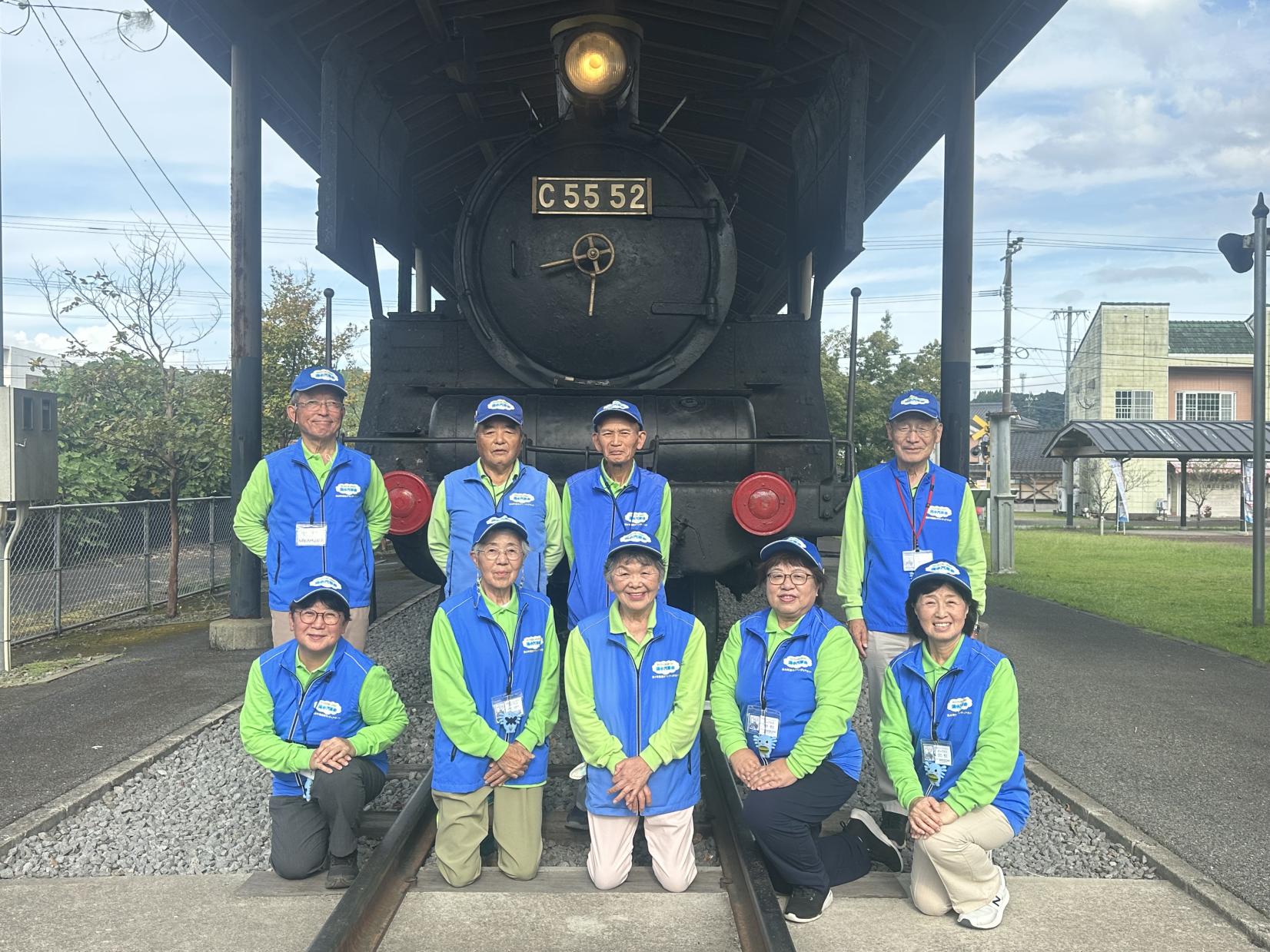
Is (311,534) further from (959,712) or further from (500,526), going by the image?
(959,712)

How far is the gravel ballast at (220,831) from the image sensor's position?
11.8 ft

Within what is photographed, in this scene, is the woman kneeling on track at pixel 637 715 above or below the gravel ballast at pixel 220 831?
above

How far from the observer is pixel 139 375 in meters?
10.2

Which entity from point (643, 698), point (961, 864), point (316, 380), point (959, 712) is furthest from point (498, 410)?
point (961, 864)

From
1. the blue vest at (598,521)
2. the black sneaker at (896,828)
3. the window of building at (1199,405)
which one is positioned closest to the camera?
the black sneaker at (896,828)

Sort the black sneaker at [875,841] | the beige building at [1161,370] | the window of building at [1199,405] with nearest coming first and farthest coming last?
the black sneaker at [875,841] → the beige building at [1161,370] → the window of building at [1199,405]

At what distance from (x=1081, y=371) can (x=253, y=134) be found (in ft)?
135

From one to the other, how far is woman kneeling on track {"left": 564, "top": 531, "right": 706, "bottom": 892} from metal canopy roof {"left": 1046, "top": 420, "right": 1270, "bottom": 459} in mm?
25691

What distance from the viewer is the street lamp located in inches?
347

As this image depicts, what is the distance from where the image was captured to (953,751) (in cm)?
321

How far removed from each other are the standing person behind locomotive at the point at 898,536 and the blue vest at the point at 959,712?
0.55 meters

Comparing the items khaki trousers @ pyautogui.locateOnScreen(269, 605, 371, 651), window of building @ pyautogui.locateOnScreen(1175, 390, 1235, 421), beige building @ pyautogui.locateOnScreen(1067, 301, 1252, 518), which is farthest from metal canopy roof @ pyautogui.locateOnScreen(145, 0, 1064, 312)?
window of building @ pyautogui.locateOnScreen(1175, 390, 1235, 421)

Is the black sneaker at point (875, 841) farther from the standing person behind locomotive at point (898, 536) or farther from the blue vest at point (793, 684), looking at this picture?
the blue vest at point (793, 684)

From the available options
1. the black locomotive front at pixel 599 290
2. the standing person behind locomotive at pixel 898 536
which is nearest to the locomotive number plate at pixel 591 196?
the black locomotive front at pixel 599 290
